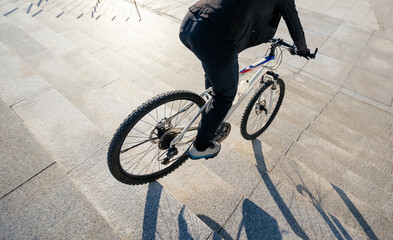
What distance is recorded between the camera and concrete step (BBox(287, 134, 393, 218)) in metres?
2.83

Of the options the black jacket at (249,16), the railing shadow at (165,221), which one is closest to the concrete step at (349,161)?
the black jacket at (249,16)

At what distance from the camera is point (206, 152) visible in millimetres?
2613

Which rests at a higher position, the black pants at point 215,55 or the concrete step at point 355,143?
the black pants at point 215,55

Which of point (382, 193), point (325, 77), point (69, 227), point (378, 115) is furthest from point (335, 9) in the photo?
point (69, 227)

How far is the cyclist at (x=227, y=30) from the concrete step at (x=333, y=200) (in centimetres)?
151

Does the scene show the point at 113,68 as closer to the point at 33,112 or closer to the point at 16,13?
the point at 33,112

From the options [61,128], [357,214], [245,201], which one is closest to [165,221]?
[245,201]

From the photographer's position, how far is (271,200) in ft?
8.24

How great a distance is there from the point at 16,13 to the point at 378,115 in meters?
9.50

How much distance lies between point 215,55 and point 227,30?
209mm

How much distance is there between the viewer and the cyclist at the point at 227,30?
1688mm

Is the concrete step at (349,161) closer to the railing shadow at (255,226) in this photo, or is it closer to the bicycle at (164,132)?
the bicycle at (164,132)

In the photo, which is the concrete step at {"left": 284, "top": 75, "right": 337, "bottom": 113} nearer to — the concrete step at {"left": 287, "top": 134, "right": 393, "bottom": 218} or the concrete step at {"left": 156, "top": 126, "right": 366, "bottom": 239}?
the concrete step at {"left": 287, "top": 134, "right": 393, "bottom": 218}

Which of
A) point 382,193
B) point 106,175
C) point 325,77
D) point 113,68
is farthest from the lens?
point 325,77
